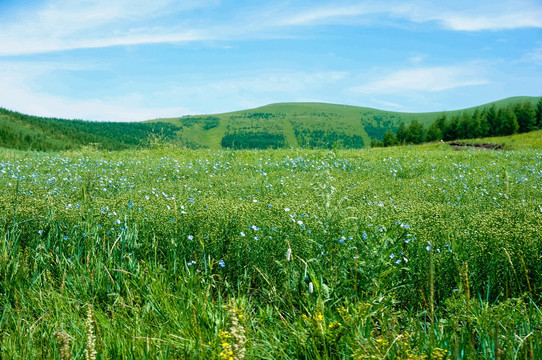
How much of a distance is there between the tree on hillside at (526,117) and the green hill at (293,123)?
60.6 meters

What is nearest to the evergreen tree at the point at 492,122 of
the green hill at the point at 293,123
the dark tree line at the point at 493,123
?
the dark tree line at the point at 493,123

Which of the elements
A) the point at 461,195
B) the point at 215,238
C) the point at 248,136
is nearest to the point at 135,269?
the point at 215,238

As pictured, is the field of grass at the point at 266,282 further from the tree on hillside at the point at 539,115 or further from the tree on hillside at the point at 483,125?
the tree on hillside at the point at 539,115

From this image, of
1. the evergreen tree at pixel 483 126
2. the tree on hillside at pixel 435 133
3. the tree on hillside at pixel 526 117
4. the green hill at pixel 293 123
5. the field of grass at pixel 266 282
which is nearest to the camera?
the field of grass at pixel 266 282

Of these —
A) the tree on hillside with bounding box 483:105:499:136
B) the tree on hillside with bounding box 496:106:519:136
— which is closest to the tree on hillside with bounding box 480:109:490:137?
the tree on hillside with bounding box 483:105:499:136

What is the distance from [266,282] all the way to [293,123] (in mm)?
145519

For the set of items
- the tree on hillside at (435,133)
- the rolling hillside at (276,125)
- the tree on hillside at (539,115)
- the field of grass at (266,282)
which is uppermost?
the rolling hillside at (276,125)

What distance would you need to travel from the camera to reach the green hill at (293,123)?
5113 inches

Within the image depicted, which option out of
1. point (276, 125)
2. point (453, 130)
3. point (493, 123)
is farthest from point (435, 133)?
point (276, 125)

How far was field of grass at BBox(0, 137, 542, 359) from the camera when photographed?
7.48 ft

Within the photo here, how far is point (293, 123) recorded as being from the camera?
482 ft

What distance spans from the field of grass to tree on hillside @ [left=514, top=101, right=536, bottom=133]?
230 ft

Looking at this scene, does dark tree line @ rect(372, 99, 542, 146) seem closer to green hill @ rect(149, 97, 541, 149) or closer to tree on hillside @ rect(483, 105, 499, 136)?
tree on hillside @ rect(483, 105, 499, 136)

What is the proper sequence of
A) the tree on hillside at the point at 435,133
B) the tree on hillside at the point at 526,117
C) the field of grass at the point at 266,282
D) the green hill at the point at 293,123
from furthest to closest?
1. the green hill at the point at 293,123
2. the tree on hillside at the point at 435,133
3. the tree on hillside at the point at 526,117
4. the field of grass at the point at 266,282
